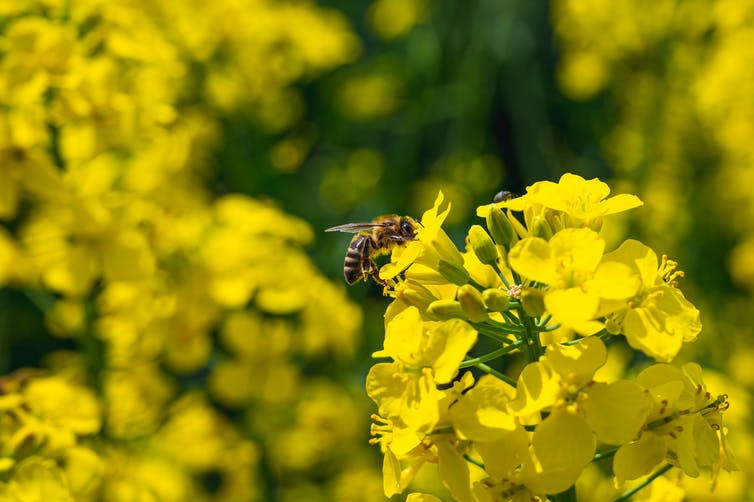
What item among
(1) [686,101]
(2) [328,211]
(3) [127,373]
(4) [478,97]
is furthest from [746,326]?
(3) [127,373]

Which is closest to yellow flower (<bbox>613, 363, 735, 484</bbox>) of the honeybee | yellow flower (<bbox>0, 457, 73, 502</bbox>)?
the honeybee

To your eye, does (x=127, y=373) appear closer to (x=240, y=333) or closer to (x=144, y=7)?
(x=240, y=333)

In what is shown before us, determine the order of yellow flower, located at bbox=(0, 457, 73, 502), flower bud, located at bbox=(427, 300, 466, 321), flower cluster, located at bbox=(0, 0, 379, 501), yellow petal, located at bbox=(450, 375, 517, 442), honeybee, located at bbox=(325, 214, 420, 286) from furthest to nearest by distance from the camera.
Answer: flower cluster, located at bbox=(0, 0, 379, 501), honeybee, located at bbox=(325, 214, 420, 286), yellow flower, located at bbox=(0, 457, 73, 502), flower bud, located at bbox=(427, 300, 466, 321), yellow petal, located at bbox=(450, 375, 517, 442)

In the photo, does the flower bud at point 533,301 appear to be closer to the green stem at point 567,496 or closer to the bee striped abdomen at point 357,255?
the green stem at point 567,496

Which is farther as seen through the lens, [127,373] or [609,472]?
[127,373]

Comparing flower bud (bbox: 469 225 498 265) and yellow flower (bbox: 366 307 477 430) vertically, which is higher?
flower bud (bbox: 469 225 498 265)

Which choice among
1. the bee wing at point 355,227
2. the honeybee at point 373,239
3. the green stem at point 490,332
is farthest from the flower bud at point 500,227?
the bee wing at point 355,227

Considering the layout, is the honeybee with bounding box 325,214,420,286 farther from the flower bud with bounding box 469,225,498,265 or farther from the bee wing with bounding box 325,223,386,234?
the flower bud with bounding box 469,225,498,265
